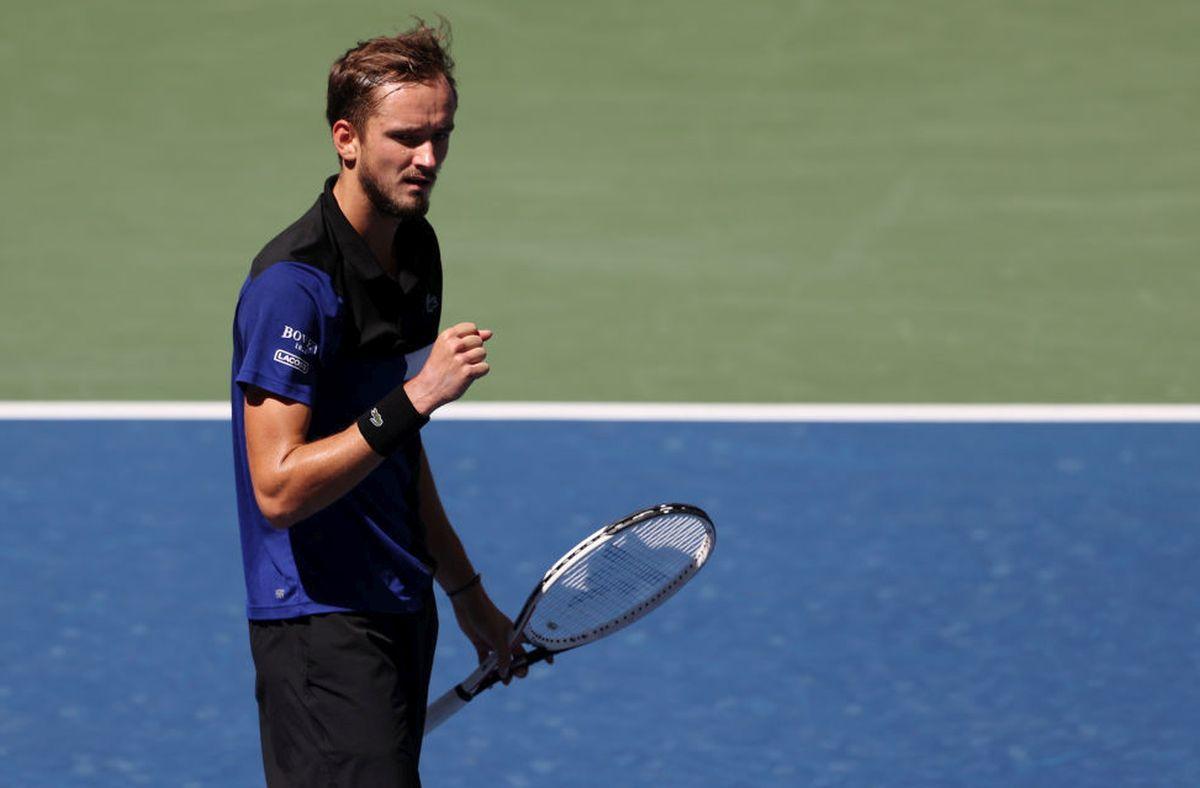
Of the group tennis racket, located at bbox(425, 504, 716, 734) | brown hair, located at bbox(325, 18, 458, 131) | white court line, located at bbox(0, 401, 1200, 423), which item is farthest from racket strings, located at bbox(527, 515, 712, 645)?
white court line, located at bbox(0, 401, 1200, 423)

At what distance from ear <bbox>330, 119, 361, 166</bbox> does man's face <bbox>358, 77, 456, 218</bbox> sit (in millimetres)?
19

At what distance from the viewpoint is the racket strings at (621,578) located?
4523mm

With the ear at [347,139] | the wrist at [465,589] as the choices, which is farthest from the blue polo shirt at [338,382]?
the wrist at [465,589]

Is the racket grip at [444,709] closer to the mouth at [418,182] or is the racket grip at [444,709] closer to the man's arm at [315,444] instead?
the man's arm at [315,444]

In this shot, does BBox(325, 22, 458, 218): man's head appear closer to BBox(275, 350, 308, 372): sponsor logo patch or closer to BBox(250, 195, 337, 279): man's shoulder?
BBox(250, 195, 337, 279): man's shoulder

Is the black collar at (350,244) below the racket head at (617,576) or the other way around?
the other way around

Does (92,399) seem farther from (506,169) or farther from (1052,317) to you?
(1052,317)

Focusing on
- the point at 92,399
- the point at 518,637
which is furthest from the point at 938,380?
the point at 518,637

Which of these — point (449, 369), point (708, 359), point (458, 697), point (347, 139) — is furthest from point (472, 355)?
point (708, 359)

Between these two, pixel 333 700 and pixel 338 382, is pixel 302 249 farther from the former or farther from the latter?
pixel 333 700

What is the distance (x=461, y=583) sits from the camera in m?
4.40

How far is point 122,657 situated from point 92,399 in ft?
7.59

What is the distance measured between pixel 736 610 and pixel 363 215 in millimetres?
3256

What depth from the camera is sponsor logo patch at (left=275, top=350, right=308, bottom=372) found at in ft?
11.9
